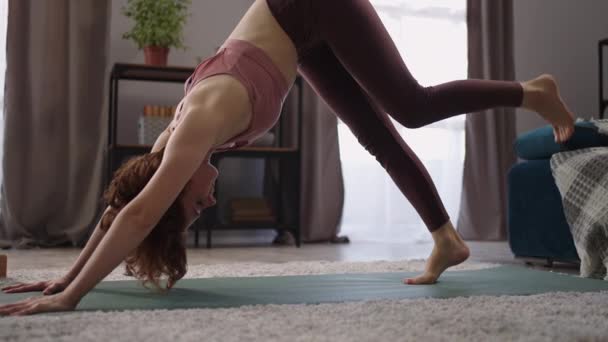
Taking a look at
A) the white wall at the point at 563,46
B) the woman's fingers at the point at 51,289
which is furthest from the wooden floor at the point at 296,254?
the white wall at the point at 563,46

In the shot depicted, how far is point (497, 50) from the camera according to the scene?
4.57 meters

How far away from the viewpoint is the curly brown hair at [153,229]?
1.42 meters

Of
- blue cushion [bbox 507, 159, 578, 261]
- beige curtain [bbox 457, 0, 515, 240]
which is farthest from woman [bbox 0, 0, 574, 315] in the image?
beige curtain [bbox 457, 0, 515, 240]

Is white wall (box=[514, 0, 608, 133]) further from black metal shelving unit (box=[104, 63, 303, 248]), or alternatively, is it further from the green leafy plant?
the green leafy plant

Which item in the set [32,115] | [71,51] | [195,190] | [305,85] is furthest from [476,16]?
[195,190]

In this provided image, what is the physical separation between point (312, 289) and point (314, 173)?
2511mm

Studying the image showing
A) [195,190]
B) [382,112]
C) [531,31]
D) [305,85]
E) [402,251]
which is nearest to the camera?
[195,190]

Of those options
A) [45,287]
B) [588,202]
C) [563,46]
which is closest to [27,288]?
[45,287]

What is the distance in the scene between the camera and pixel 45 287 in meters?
1.57

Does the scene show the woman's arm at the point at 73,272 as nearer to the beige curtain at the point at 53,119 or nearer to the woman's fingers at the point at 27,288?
the woman's fingers at the point at 27,288

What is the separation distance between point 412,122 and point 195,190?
0.59 meters

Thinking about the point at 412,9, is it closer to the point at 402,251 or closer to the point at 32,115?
the point at 402,251

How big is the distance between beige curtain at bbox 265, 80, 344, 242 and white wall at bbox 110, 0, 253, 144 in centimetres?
64

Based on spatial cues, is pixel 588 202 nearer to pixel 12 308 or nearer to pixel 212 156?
pixel 12 308
